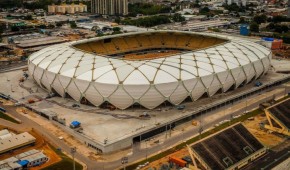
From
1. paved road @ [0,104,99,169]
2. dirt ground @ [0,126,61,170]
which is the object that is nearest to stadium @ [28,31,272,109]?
paved road @ [0,104,99,169]

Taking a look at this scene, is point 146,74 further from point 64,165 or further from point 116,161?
point 64,165

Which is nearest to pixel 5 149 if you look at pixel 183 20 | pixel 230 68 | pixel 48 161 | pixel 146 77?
pixel 48 161

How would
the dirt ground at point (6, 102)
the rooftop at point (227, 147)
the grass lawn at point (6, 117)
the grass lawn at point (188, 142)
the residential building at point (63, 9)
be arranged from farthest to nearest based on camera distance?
1. the residential building at point (63, 9)
2. the dirt ground at point (6, 102)
3. the grass lawn at point (6, 117)
4. the grass lawn at point (188, 142)
5. the rooftop at point (227, 147)

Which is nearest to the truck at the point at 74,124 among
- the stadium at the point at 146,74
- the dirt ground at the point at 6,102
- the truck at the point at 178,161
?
the stadium at the point at 146,74

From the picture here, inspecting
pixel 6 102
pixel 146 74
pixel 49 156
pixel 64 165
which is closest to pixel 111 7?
pixel 6 102

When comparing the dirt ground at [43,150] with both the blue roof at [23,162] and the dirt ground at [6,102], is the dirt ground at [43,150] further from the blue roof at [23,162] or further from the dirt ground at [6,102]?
the dirt ground at [6,102]

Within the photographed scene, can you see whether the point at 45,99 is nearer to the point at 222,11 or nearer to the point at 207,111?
the point at 207,111

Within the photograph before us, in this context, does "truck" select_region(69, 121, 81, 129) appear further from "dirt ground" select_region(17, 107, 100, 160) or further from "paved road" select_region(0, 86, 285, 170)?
"paved road" select_region(0, 86, 285, 170)
